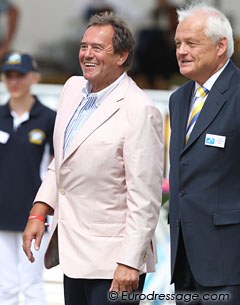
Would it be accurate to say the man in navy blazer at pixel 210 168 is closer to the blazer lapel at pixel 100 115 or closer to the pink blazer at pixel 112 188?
the pink blazer at pixel 112 188

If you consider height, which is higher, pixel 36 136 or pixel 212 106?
pixel 212 106

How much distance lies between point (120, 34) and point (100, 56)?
14 cm

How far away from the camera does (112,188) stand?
11.7 feet

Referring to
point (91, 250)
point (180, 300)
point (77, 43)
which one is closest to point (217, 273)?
point (180, 300)

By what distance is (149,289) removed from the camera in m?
5.75

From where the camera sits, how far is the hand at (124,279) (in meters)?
3.46

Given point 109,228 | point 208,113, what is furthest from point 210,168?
point 109,228

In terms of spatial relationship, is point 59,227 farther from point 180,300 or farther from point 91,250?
point 180,300

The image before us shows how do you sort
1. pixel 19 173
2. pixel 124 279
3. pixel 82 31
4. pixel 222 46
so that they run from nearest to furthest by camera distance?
pixel 124 279, pixel 222 46, pixel 19 173, pixel 82 31

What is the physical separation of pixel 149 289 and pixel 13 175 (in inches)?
48.4

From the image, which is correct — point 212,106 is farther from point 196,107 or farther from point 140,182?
point 140,182

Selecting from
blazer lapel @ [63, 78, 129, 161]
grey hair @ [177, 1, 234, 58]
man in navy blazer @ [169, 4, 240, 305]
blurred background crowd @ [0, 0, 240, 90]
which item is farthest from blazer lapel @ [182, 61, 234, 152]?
blurred background crowd @ [0, 0, 240, 90]

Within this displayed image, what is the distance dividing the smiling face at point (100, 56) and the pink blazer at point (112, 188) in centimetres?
8

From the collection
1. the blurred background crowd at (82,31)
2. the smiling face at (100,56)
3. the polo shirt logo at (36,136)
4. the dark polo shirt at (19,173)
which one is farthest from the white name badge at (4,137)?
the blurred background crowd at (82,31)
